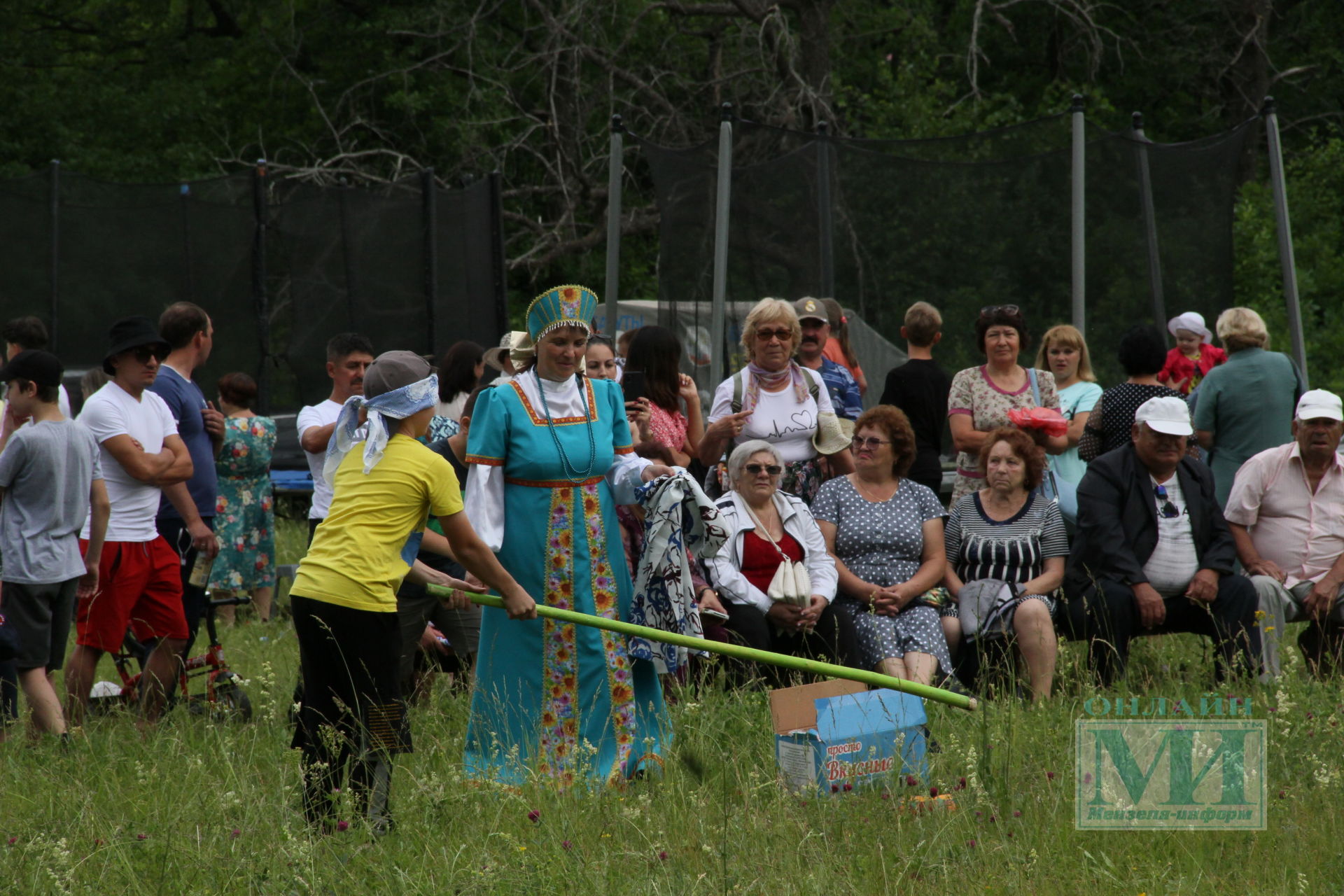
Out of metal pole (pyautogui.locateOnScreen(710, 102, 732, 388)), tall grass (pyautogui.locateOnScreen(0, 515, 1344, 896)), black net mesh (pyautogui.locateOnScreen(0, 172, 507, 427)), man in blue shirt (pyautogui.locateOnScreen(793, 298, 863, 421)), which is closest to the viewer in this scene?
tall grass (pyautogui.locateOnScreen(0, 515, 1344, 896))

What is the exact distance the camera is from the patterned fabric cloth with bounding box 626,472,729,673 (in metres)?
4.75

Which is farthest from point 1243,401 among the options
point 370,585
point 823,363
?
point 370,585

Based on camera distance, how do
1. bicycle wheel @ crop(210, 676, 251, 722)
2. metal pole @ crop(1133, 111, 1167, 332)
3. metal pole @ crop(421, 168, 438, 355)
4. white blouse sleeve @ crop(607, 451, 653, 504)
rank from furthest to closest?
metal pole @ crop(421, 168, 438, 355), metal pole @ crop(1133, 111, 1167, 332), bicycle wheel @ crop(210, 676, 251, 722), white blouse sleeve @ crop(607, 451, 653, 504)

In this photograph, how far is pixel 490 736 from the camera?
15.1 ft

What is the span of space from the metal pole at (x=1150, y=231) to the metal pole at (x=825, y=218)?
5.79 ft

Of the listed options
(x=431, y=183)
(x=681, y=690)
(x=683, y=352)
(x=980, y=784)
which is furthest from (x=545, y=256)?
(x=980, y=784)

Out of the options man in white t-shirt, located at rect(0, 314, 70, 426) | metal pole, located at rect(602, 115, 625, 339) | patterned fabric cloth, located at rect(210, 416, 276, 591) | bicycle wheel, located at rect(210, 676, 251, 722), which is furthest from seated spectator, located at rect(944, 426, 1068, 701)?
man in white t-shirt, located at rect(0, 314, 70, 426)

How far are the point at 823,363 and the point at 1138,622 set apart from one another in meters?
1.88

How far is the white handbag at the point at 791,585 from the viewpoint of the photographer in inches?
220

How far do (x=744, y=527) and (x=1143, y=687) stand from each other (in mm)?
1648

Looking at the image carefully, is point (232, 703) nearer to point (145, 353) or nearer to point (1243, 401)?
point (145, 353)

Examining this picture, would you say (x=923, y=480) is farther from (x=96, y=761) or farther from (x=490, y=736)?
(x=96, y=761)

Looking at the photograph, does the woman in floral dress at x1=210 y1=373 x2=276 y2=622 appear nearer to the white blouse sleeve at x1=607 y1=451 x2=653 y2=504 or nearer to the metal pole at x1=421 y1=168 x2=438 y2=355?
the metal pole at x1=421 y1=168 x2=438 y2=355

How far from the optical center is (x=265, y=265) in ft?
31.6
